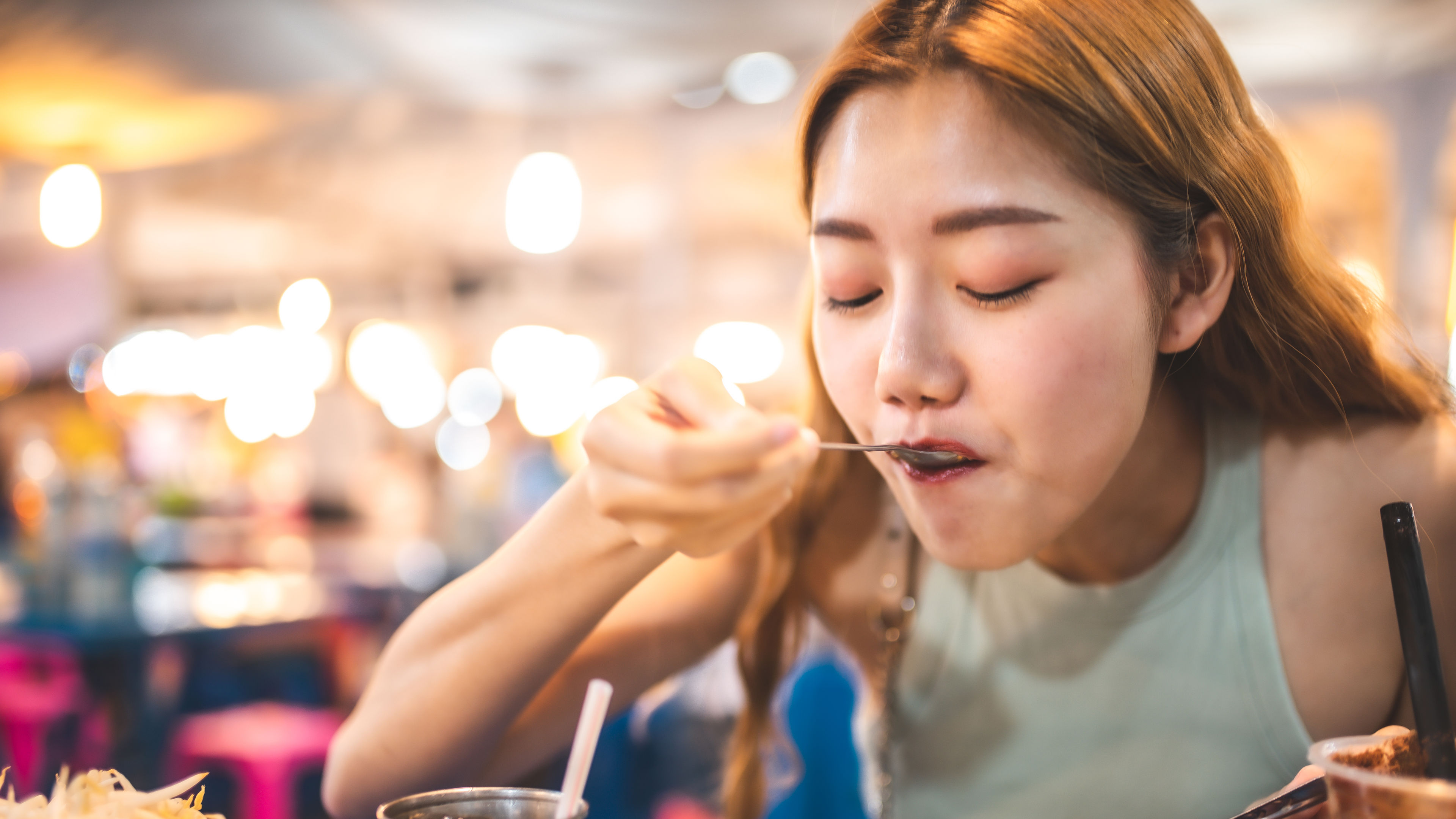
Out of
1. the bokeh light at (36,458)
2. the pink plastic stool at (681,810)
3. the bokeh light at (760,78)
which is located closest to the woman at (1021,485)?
the pink plastic stool at (681,810)

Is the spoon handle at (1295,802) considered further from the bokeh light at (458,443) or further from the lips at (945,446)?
the bokeh light at (458,443)

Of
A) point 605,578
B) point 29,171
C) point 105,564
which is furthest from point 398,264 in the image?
point 605,578

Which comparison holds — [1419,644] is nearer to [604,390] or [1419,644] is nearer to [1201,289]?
[1201,289]

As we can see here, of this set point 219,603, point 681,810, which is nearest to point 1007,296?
point 681,810

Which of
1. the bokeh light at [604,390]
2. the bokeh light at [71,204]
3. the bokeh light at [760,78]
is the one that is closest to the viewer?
the bokeh light at [760,78]

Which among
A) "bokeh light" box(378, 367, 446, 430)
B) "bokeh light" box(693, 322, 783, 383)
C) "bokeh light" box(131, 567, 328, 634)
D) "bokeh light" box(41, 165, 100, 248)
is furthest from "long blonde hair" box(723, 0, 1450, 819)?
"bokeh light" box(378, 367, 446, 430)

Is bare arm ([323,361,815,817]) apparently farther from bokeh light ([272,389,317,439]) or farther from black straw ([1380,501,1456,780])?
bokeh light ([272,389,317,439])

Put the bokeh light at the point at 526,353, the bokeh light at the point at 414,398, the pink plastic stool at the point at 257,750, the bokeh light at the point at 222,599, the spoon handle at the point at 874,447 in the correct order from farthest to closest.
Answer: the bokeh light at the point at 414,398 < the bokeh light at the point at 526,353 < the bokeh light at the point at 222,599 < the pink plastic stool at the point at 257,750 < the spoon handle at the point at 874,447

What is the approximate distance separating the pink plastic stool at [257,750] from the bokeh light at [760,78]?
3741 millimetres

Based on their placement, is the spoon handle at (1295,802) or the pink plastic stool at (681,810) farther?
the pink plastic stool at (681,810)

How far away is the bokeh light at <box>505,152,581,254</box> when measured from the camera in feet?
15.2

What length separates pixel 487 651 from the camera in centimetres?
Answer: 101

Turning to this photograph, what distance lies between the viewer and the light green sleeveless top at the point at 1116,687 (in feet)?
3.74

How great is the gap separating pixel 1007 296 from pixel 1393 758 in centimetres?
46
